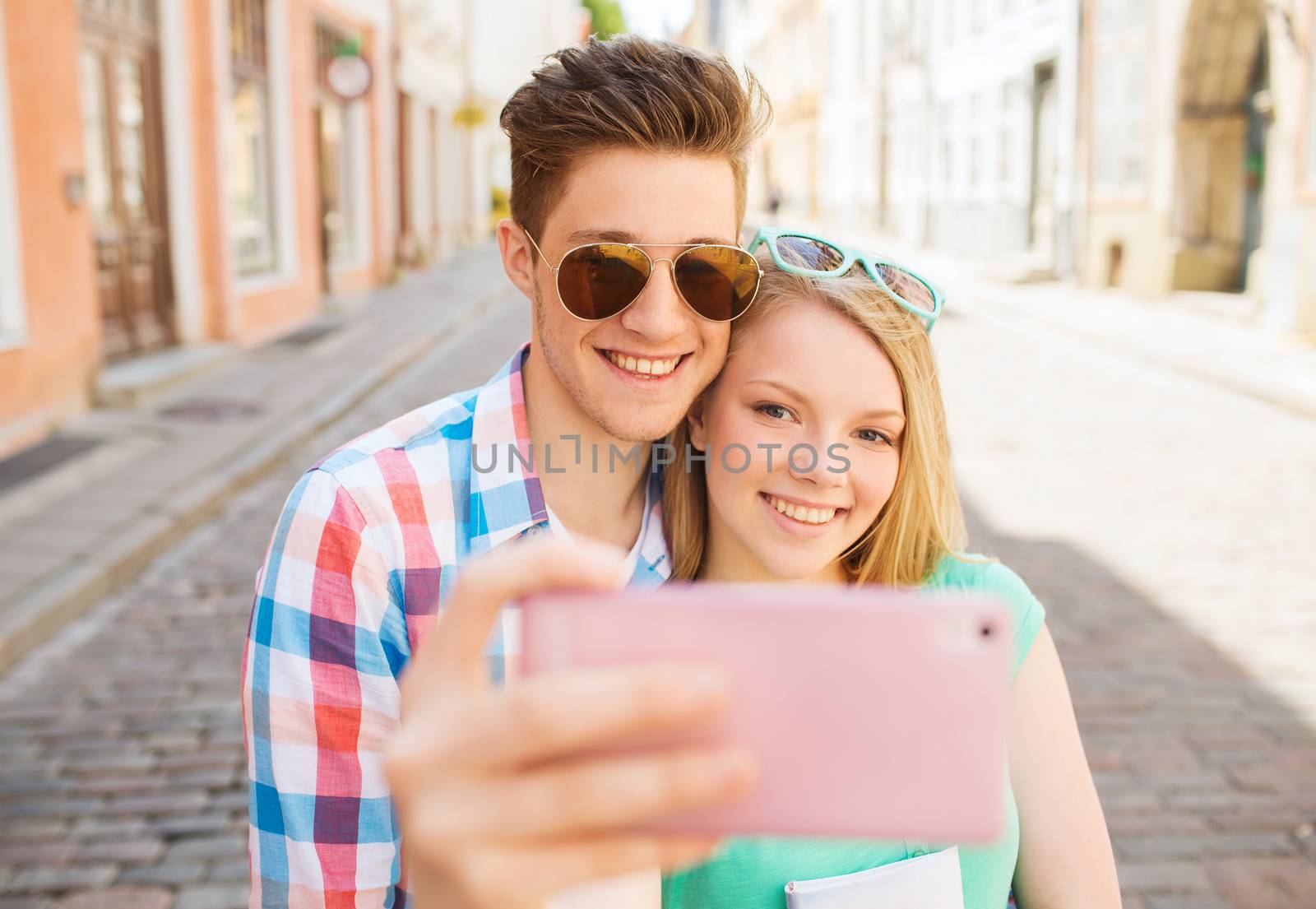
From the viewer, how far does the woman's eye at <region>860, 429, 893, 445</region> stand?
2010 mm

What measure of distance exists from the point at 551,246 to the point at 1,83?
7.52 metres

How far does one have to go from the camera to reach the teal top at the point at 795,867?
5.67 feet

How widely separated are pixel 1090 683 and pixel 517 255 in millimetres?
3386

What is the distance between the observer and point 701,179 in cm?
209

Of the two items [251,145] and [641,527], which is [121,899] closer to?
[641,527]

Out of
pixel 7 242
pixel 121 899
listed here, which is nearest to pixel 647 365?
pixel 121 899

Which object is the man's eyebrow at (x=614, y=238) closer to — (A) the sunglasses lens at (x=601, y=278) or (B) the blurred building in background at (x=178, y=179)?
(A) the sunglasses lens at (x=601, y=278)

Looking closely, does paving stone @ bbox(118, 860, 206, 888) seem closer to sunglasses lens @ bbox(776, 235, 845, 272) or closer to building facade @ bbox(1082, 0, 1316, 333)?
sunglasses lens @ bbox(776, 235, 845, 272)

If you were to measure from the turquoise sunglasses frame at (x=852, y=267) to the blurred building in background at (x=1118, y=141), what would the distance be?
1299 centimetres

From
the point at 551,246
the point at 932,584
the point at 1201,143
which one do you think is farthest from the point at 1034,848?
the point at 1201,143

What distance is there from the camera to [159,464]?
7.86m

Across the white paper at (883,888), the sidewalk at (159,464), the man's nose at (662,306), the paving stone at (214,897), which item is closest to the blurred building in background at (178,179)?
the sidewalk at (159,464)

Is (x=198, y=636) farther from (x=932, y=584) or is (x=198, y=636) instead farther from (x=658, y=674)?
(x=658, y=674)

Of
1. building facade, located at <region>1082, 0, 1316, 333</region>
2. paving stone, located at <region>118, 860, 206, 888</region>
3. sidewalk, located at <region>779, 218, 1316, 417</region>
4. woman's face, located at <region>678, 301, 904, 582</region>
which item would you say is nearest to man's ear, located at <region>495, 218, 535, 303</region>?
woman's face, located at <region>678, 301, 904, 582</region>
